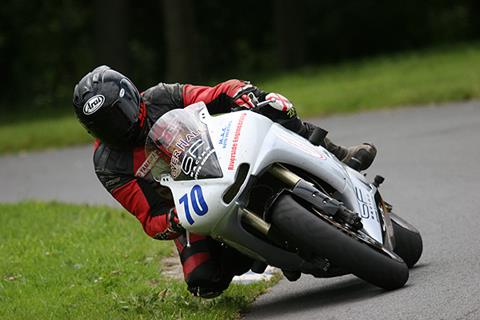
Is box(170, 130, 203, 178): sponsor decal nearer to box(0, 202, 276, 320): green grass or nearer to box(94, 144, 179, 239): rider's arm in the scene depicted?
box(94, 144, 179, 239): rider's arm

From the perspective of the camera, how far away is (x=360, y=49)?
109ft

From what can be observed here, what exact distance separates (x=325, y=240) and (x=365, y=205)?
2.14 feet

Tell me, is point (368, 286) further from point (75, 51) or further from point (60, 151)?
point (75, 51)

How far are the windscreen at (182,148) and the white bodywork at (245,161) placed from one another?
0.04 m

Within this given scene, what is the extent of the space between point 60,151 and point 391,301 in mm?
12794

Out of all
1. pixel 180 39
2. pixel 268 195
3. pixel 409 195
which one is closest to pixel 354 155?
pixel 268 195

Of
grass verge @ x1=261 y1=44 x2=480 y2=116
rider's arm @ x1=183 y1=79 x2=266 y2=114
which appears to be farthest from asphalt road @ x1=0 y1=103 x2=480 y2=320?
rider's arm @ x1=183 y1=79 x2=266 y2=114

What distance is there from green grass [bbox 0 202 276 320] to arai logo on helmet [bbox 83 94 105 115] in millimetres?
1239

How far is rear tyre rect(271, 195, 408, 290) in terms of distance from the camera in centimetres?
632

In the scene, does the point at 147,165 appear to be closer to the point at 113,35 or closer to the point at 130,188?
the point at 130,188

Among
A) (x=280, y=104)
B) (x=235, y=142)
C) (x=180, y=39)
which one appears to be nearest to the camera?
(x=235, y=142)

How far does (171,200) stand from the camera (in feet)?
23.2

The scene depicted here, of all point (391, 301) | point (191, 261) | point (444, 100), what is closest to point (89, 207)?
point (191, 261)

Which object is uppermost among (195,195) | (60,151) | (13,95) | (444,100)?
(195,195)
